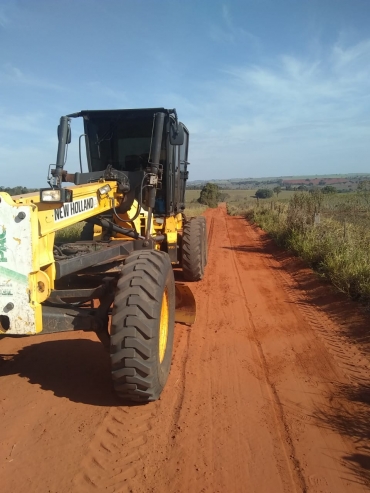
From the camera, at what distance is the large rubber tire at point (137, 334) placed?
3547mm

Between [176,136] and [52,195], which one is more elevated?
[176,136]

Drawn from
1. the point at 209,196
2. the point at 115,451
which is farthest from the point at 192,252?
the point at 209,196

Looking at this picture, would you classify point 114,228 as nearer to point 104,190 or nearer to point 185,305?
point 104,190

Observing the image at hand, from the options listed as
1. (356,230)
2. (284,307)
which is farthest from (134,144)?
(356,230)

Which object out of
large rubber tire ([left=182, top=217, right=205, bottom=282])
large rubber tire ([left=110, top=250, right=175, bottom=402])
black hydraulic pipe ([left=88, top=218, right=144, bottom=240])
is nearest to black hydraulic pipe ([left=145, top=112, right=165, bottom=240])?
black hydraulic pipe ([left=88, top=218, right=144, bottom=240])

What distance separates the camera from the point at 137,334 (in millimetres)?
3562

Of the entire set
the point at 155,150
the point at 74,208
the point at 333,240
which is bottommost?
the point at 333,240

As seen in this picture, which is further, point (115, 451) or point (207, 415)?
point (207, 415)

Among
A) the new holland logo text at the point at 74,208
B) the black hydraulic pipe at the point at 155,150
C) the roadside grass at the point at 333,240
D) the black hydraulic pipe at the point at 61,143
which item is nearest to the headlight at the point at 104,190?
the new holland logo text at the point at 74,208

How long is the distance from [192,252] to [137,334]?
511 cm

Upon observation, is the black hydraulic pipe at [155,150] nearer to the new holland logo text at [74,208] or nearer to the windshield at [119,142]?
the windshield at [119,142]

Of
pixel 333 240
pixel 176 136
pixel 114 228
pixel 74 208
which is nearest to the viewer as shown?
pixel 74 208

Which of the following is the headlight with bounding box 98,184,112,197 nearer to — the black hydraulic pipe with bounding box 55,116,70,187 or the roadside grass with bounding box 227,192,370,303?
the black hydraulic pipe with bounding box 55,116,70,187

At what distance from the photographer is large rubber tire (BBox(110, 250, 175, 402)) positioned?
11.6 feet
